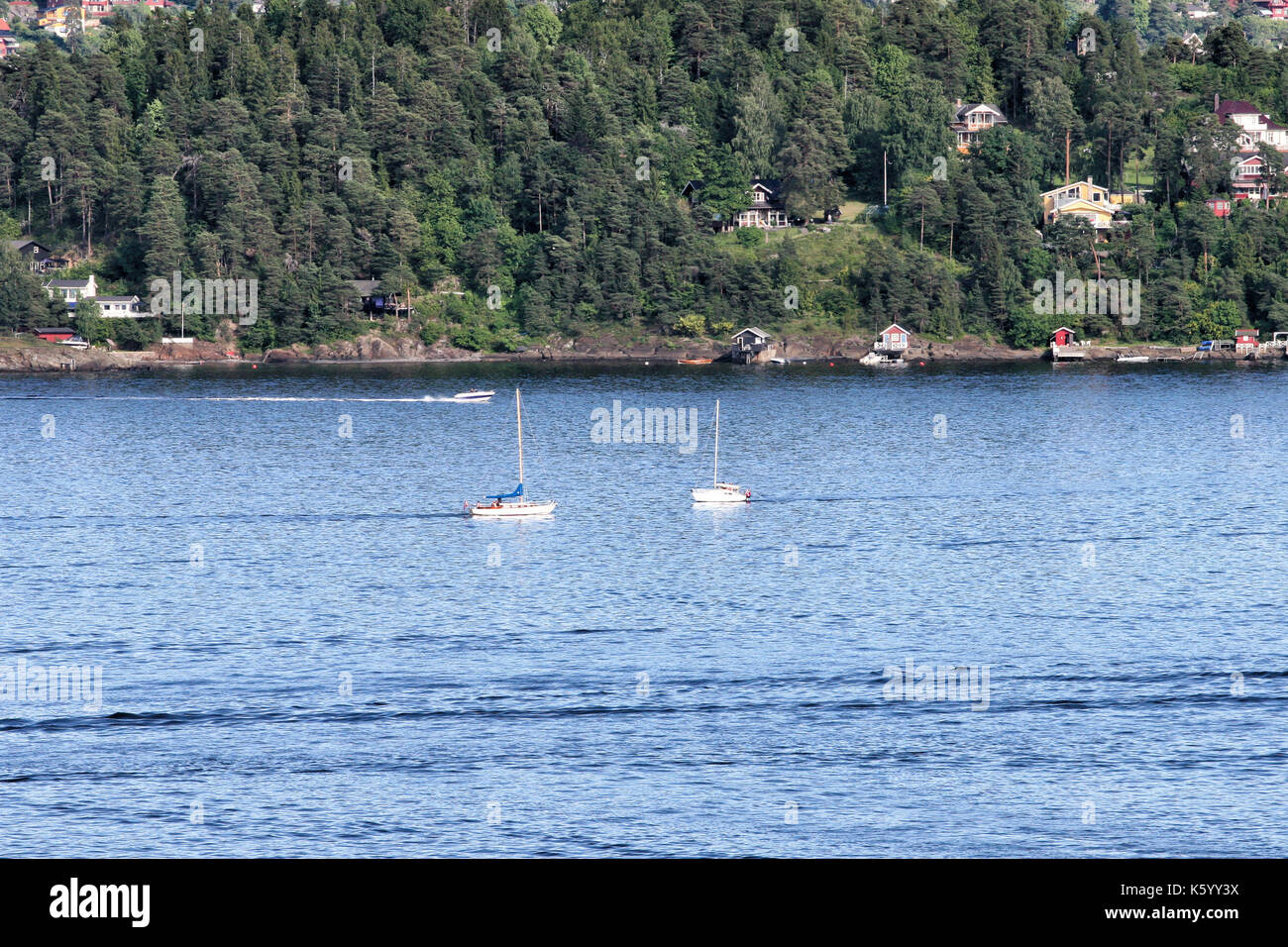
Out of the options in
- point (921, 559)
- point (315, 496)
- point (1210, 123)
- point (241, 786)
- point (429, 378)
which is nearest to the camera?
point (241, 786)

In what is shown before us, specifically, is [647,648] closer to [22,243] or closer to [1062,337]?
[1062,337]

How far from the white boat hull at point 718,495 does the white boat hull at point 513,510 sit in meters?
7.36

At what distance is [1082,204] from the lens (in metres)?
174

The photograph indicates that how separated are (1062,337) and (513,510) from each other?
103366mm

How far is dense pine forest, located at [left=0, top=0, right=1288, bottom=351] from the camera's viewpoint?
160875 millimetres

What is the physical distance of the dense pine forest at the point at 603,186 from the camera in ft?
528

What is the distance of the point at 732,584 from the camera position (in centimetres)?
5391

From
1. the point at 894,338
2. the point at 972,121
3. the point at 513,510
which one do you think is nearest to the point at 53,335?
the point at 894,338

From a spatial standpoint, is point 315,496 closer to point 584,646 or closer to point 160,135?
point 584,646

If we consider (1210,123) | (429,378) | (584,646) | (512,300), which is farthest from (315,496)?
(1210,123)

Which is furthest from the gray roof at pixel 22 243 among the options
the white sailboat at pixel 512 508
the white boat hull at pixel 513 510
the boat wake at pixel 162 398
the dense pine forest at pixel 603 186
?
the white boat hull at pixel 513 510

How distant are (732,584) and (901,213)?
12491 centimetres

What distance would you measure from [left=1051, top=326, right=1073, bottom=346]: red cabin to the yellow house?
18.1m

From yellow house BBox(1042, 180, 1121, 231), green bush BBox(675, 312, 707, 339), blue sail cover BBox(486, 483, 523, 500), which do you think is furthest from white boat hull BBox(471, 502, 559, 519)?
yellow house BBox(1042, 180, 1121, 231)
